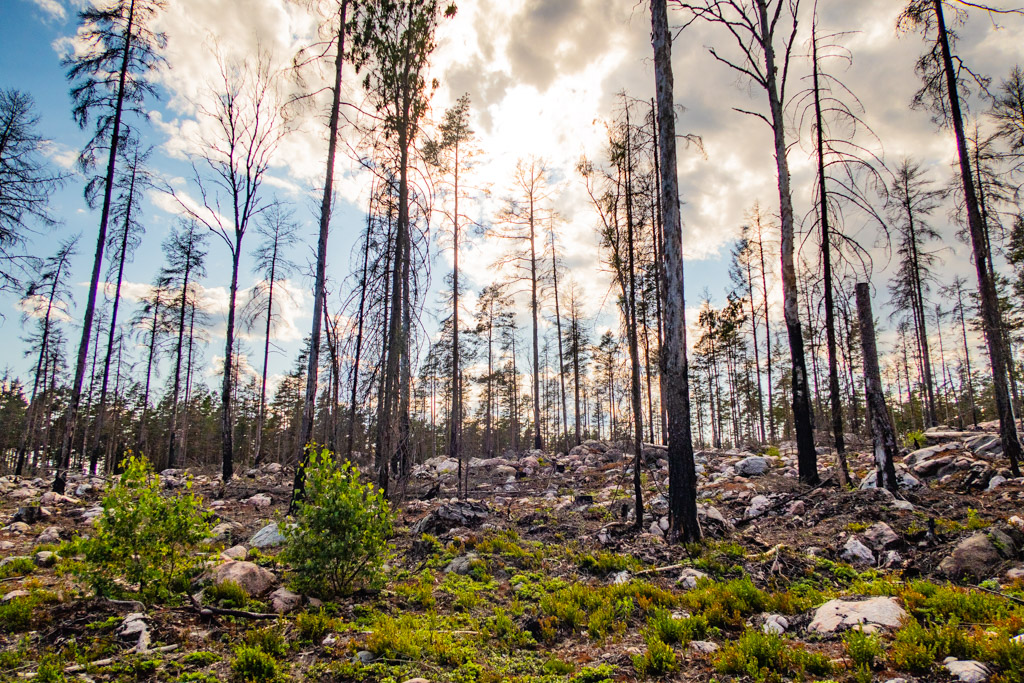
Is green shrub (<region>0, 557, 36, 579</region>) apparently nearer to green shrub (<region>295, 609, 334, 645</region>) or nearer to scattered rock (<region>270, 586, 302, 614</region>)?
scattered rock (<region>270, 586, 302, 614</region>)

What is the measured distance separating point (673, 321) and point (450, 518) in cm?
567

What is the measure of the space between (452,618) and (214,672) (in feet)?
7.33

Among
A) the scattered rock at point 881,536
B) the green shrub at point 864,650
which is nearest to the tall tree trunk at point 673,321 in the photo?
the scattered rock at point 881,536

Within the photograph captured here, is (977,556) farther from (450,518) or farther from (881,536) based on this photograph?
(450,518)

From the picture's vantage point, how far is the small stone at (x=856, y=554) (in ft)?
18.2

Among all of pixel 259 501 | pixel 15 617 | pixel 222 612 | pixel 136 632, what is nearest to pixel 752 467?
pixel 222 612

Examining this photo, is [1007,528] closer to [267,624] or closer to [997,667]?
A: [997,667]

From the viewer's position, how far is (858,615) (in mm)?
3883

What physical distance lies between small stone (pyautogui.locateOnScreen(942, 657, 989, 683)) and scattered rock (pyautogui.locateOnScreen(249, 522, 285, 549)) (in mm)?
8261

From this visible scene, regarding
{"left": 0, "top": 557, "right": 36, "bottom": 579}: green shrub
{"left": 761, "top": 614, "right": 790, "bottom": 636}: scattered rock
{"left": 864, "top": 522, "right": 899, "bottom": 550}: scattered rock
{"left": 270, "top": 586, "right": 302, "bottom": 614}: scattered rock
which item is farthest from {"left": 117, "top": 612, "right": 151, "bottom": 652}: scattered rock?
{"left": 864, "top": 522, "right": 899, "bottom": 550}: scattered rock

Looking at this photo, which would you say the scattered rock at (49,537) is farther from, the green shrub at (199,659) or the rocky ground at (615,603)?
the green shrub at (199,659)

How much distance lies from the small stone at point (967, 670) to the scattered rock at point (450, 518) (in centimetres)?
696

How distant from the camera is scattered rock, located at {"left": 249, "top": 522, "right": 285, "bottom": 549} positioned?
24.8 ft

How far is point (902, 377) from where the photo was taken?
36.1 meters
